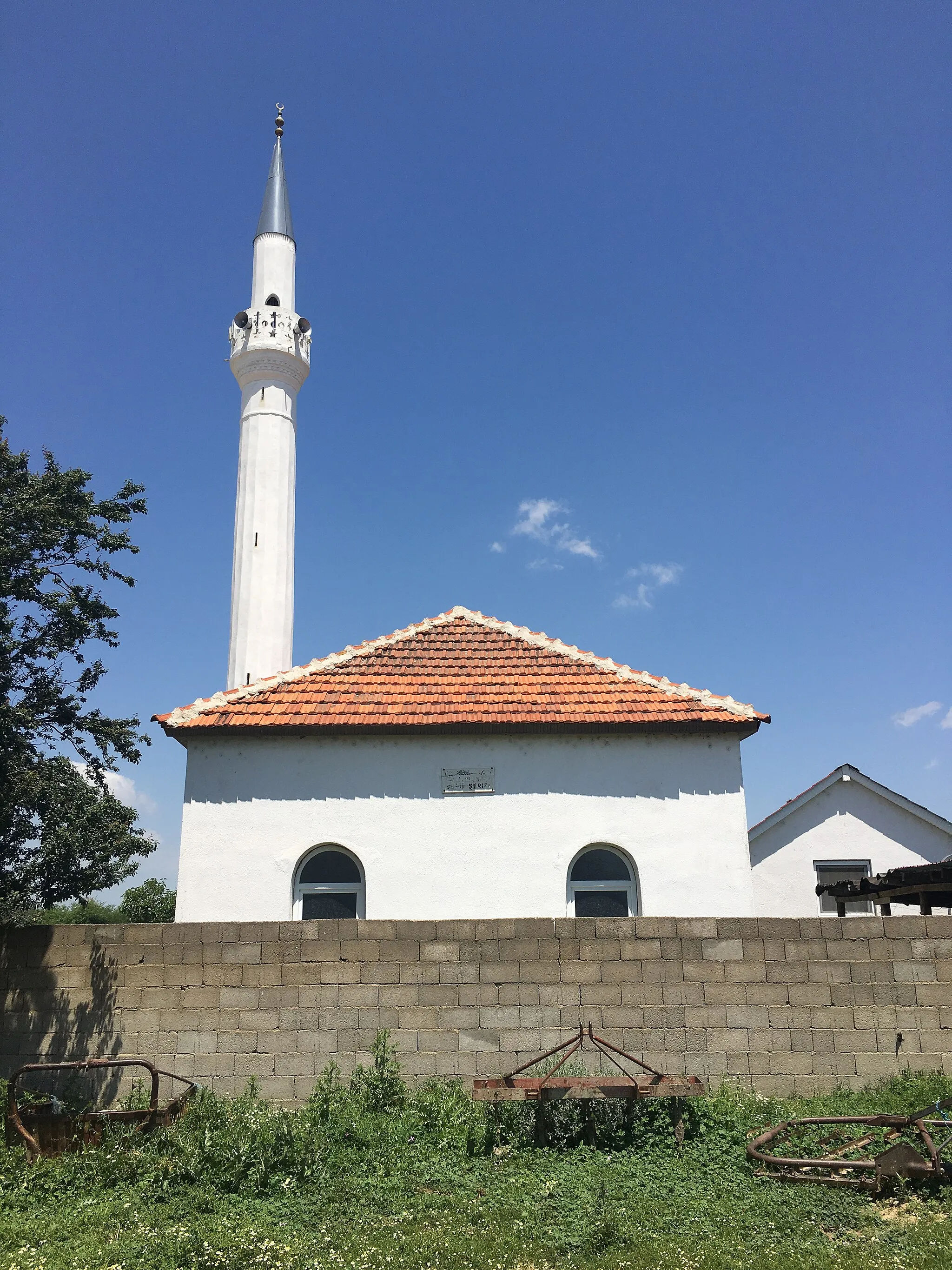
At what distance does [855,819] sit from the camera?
1677 cm

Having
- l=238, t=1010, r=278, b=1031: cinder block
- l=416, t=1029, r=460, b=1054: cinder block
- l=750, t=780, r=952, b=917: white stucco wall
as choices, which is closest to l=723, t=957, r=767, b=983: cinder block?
l=416, t=1029, r=460, b=1054: cinder block

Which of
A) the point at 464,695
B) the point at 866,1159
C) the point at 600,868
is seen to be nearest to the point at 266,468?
the point at 464,695

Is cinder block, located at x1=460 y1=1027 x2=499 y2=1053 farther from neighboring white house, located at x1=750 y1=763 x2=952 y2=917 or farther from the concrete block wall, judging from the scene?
neighboring white house, located at x1=750 y1=763 x2=952 y2=917

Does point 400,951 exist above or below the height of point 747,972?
above

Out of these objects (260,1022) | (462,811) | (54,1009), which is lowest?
(260,1022)

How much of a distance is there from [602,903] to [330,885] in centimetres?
326

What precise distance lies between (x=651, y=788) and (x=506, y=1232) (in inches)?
251

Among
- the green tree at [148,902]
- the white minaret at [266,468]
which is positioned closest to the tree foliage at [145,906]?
the green tree at [148,902]

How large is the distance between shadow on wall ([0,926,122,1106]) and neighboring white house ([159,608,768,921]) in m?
2.21

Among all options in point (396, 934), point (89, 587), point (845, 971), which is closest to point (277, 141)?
point (89, 587)

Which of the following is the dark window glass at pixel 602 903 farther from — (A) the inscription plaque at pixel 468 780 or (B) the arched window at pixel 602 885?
(A) the inscription plaque at pixel 468 780

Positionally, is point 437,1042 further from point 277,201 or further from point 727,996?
point 277,201

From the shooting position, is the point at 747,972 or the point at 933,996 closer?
the point at 933,996

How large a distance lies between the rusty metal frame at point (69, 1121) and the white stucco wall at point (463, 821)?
3223 millimetres
